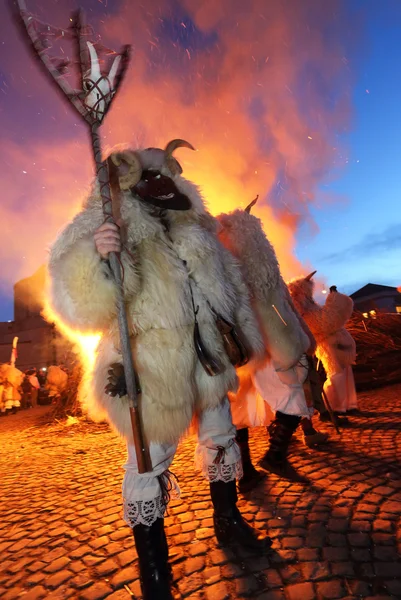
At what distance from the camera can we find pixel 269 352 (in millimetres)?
3111

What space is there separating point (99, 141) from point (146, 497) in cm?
193

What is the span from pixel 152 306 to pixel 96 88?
1317 millimetres

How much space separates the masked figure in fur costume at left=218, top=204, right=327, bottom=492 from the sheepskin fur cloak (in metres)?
0.79

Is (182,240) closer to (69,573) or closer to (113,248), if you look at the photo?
(113,248)

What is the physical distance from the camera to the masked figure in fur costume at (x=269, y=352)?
118 inches

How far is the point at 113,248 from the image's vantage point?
6.21 feet

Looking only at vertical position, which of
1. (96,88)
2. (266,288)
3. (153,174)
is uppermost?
(96,88)

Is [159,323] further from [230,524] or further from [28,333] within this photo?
[28,333]

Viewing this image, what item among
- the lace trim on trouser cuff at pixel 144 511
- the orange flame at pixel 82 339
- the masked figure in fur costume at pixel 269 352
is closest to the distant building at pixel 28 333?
the masked figure in fur costume at pixel 269 352

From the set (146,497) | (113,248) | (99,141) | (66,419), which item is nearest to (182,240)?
(113,248)

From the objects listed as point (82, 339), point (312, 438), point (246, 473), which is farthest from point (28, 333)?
point (82, 339)

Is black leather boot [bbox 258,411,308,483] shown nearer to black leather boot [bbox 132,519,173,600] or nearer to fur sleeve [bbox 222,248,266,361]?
fur sleeve [bbox 222,248,266,361]

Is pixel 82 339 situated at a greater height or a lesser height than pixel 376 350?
greater

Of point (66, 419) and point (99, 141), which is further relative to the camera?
point (66, 419)
